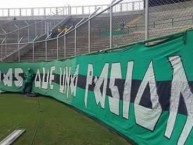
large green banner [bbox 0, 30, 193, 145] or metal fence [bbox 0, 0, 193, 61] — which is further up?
metal fence [bbox 0, 0, 193, 61]

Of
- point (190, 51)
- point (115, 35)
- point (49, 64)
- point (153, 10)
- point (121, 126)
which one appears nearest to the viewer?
point (190, 51)

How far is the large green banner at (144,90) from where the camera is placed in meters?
6.07

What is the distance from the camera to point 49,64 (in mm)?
21531

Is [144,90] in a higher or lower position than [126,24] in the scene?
lower

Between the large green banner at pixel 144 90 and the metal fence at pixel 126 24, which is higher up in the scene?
the metal fence at pixel 126 24

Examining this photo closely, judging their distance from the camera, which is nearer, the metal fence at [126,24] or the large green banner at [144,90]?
the large green banner at [144,90]

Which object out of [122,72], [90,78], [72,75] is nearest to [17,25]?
[72,75]

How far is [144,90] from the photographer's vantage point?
773 cm

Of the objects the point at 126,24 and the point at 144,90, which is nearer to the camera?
the point at 144,90

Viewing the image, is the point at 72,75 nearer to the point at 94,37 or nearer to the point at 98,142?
the point at 94,37

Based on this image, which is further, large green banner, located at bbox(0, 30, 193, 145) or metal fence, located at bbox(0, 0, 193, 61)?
metal fence, located at bbox(0, 0, 193, 61)

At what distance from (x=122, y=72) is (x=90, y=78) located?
11.4 feet

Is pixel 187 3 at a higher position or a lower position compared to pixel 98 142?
higher

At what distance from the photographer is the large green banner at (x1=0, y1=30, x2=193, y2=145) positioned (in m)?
6.07
